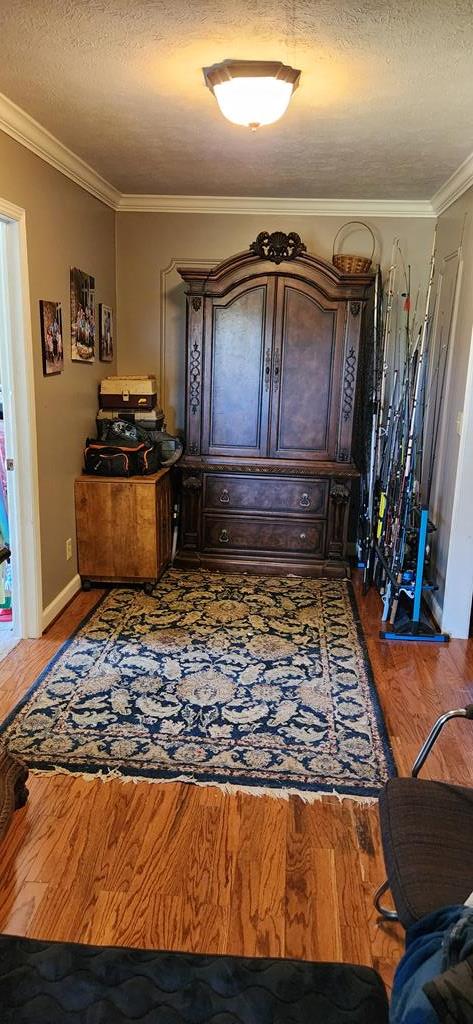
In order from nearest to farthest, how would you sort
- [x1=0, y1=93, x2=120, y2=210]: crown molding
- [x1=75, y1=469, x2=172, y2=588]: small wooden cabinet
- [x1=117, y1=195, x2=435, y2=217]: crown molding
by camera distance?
[x1=0, y1=93, x2=120, y2=210]: crown molding → [x1=75, y1=469, x2=172, y2=588]: small wooden cabinet → [x1=117, y1=195, x2=435, y2=217]: crown molding

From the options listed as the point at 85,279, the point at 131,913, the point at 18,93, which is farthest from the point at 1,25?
the point at 131,913

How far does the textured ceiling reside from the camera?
6.09 ft

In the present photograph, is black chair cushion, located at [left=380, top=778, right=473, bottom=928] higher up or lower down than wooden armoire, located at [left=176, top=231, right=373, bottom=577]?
lower down

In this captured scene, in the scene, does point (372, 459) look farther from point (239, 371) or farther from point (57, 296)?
point (57, 296)

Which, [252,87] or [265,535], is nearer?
[252,87]

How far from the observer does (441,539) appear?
3721mm

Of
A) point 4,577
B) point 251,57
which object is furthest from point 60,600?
point 251,57

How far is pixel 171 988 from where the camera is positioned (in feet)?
4.31

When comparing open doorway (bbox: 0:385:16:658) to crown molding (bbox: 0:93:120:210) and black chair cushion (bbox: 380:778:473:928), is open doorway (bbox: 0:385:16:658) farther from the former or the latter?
black chair cushion (bbox: 380:778:473:928)

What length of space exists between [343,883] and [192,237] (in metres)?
3.94

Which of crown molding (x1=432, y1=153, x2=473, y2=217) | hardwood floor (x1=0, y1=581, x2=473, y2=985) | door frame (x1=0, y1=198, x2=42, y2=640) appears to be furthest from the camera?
crown molding (x1=432, y1=153, x2=473, y2=217)

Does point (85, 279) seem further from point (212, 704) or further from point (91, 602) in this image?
point (212, 704)

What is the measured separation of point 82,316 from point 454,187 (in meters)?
2.19

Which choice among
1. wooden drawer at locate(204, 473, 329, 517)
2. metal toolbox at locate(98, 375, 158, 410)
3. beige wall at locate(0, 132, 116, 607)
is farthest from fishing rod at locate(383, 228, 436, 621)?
beige wall at locate(0, 132, 116, 607)
